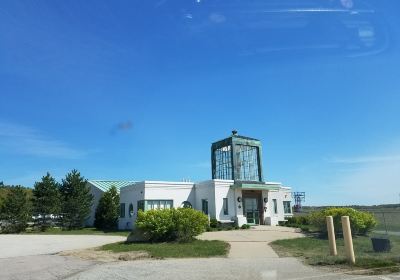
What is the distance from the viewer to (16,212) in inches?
1491

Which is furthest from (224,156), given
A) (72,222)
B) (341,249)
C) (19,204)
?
(341,249)

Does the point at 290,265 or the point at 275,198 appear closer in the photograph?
the point at 290,265

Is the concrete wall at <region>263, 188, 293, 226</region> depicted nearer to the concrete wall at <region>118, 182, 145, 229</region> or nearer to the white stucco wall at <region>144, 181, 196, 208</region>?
the white stucco wall at <region>144, 181, 196, 208</region>

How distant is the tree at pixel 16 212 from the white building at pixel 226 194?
9.09 meters

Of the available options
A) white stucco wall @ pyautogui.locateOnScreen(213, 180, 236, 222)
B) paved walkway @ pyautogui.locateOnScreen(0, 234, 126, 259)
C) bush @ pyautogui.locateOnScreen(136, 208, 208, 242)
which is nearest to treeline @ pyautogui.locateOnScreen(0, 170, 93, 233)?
paved walkway @ pyautogui.locateOnScreen(0, 234, 126, 259)

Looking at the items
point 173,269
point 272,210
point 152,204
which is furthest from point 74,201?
point 173,269

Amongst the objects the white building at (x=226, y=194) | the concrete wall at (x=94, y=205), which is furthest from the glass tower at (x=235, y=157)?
the concrete wall at (x=94, y=205)

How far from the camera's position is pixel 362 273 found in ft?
35.8

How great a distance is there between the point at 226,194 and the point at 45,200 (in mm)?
18447

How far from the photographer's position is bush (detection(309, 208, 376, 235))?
77.6ft

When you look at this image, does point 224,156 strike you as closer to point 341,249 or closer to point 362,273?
point 341,249

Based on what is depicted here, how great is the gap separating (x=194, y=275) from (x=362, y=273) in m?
4.54

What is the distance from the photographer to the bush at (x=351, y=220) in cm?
2366

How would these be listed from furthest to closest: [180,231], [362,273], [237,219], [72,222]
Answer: [72,222] < [237,219] < [180,231] < [362,273]
